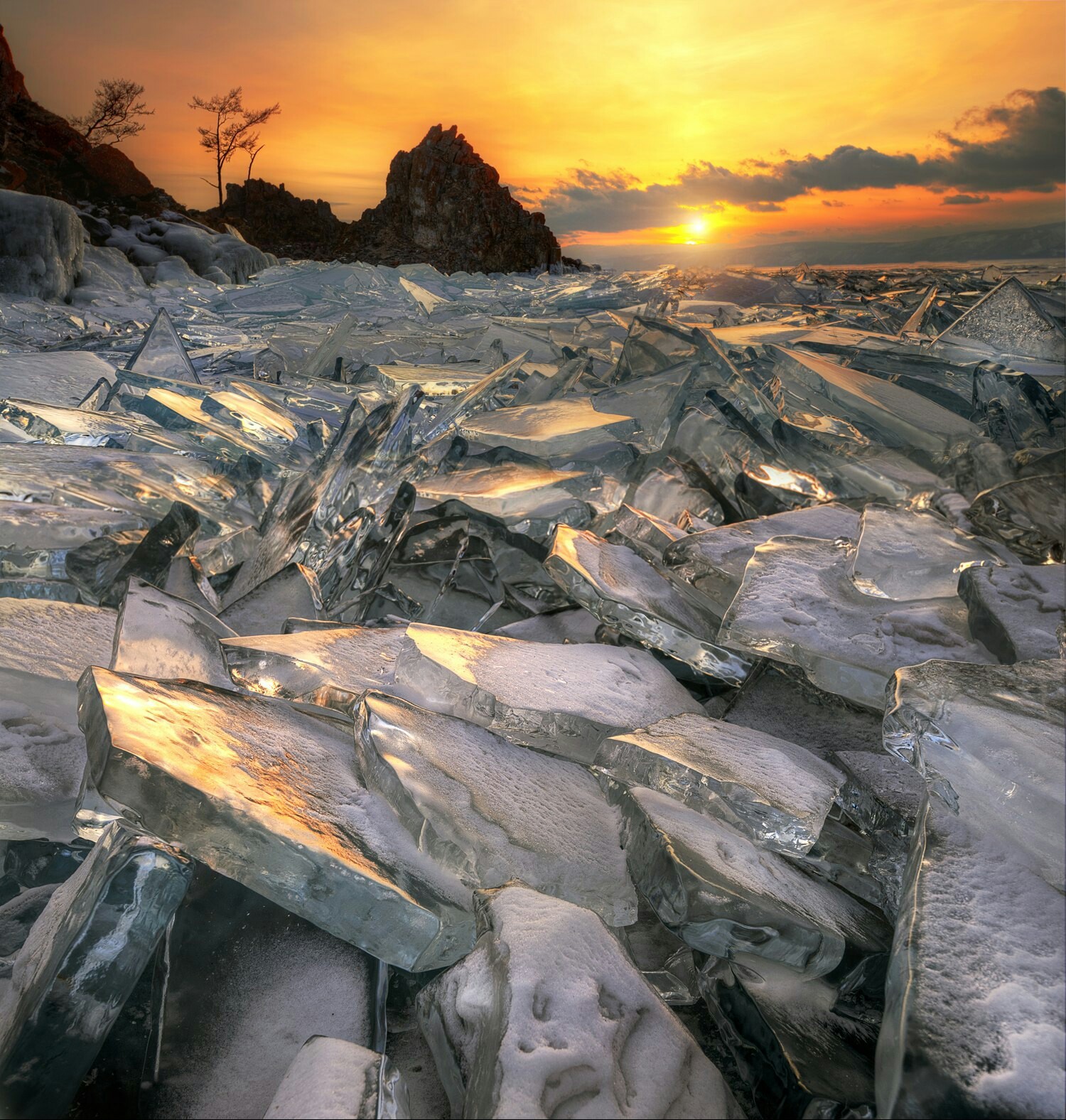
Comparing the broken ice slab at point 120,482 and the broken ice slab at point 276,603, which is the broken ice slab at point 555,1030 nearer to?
the broken ice slab at point 276,603

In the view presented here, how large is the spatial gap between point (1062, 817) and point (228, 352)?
4.01 metres

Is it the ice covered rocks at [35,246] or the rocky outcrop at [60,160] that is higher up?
the rocky outcrop at [60,160]

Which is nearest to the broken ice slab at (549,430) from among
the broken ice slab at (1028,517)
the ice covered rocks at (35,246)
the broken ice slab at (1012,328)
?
the broken ice slab at (1028,517)

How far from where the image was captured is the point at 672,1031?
1.77 feet

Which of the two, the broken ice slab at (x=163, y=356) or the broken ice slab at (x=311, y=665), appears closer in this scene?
the broken ice slab at (x=311, y=665)

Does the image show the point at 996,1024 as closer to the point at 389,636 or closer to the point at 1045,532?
the point at 389,636

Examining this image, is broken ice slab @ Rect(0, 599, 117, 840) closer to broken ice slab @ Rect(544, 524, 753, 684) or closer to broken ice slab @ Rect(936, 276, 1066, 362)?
broken ice slab @ Rect(544, 524, 753, 684)

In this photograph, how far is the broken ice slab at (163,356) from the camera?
2729 mm

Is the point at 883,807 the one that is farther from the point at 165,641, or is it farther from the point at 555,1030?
the point at 165,641

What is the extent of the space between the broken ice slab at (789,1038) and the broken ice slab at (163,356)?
8.60 feet

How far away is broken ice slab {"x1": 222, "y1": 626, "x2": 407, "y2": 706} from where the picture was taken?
86 cm

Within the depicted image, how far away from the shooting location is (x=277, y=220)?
24688mm

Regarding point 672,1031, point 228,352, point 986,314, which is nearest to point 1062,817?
point 672,1031

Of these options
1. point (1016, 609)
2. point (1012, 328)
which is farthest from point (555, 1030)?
point (1012, 328)
